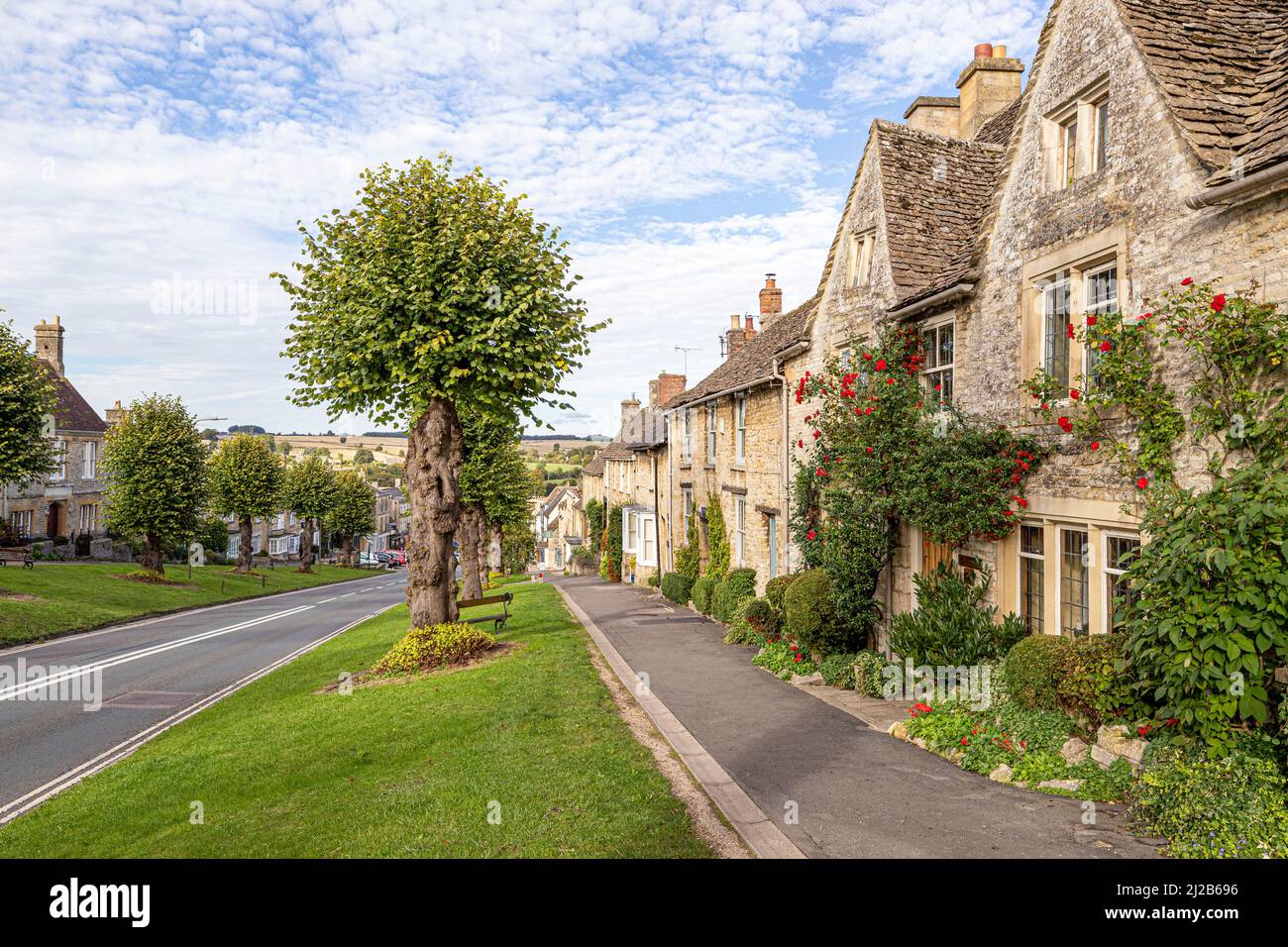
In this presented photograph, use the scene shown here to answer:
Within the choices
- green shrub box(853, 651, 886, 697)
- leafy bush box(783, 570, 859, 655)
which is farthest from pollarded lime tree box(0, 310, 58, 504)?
green shrub box(853, 651, 886, 697)

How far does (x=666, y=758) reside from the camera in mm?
9609

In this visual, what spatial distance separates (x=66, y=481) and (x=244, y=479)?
14.0 metres

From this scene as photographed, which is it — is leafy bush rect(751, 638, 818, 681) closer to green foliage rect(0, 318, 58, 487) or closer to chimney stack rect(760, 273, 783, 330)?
chimney stack rect(760, 273, 783, 330)

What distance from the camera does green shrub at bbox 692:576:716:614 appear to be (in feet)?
82.5

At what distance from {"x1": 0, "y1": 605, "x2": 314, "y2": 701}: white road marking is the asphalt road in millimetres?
23

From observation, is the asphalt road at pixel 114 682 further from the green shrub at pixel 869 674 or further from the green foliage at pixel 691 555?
the green foliage at pixel 691 555

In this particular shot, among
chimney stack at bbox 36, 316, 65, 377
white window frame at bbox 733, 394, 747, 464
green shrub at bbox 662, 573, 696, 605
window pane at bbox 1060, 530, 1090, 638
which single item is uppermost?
chimney stack at bbox 36, 316, 65, 377

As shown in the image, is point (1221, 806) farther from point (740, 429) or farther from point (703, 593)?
point (740, 429)

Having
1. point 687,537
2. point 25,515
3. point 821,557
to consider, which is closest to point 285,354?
point 821,557

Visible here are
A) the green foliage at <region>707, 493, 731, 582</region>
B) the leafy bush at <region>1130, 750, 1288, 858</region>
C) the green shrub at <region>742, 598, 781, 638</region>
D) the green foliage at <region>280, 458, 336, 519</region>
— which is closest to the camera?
the leafy bush at <region>1130, 750, 1288, 858</region>

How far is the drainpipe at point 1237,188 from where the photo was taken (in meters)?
7.55

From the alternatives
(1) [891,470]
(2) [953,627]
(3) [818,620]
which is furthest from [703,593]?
(2) [953,627]

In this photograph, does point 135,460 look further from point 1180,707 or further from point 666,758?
point 1180,707
